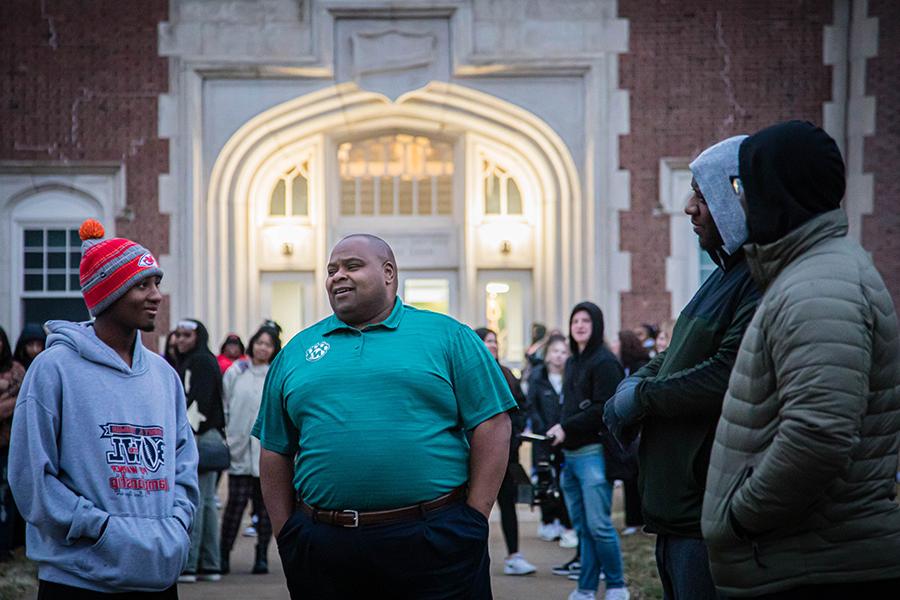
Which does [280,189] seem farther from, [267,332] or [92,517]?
[92,517]

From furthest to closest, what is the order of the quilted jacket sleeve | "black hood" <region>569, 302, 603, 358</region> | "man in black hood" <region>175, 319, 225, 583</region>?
"man in black hood" <region>175, 319, 225, 583</region> < "black hood" <region>569, 302, 603, 358</region> < the quilted jacket sleeve

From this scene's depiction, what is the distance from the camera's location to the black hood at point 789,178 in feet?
10.2

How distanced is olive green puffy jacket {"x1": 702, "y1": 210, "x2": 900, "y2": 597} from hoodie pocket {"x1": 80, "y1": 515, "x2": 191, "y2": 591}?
1.73 meters

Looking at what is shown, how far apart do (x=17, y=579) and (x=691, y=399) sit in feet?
21.9

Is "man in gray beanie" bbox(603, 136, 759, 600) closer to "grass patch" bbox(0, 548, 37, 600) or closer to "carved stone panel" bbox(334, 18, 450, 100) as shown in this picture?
"grass patch" bbox(0, 548, 37, 600)

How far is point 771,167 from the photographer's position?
A: 10.2ft

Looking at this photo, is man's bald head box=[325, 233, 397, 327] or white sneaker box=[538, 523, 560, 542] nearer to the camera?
man's bald head box=[325, 233, 397, 327]

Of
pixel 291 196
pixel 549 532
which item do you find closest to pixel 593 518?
pixel 549 532

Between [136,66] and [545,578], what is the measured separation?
10.8 metres

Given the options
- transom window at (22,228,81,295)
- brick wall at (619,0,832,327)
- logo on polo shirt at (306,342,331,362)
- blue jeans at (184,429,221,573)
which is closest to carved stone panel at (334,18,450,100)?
brick wall at (619,0,832,327)

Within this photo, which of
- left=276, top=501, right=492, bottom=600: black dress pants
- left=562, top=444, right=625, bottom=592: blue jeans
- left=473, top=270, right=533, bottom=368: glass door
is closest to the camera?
left=276, top=501, right=492, bottom=600: black dress pants

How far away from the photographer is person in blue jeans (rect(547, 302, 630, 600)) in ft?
25.2

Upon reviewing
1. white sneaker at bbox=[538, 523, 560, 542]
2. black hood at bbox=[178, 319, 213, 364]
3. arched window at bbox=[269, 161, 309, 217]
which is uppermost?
arched window at bbox=[269, 161, 309, 217]

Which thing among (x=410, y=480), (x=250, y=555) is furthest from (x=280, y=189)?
(x=410, y=480)
